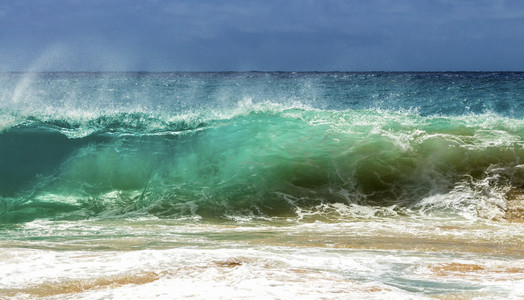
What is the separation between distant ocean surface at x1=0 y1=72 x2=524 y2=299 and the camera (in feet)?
15.2

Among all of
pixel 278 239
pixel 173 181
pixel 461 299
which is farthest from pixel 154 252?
pixel 173 181

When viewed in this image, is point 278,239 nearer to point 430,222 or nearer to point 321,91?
point 430,222

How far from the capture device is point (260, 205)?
399 inches

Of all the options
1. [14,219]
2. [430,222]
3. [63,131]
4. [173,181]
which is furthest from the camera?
[63,131]

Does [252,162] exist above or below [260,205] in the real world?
above

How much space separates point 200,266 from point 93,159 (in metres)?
8.50

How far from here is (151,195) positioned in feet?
35.7

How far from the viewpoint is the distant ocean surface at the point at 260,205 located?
4633mm

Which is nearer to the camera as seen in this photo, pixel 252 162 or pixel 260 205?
pixel 260 205

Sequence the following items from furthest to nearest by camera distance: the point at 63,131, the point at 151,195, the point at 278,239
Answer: the point at 63,131 < the point at 151,195 < the point at 278,239

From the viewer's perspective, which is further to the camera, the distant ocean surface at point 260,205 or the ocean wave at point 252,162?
the ocean wave at point 252,162

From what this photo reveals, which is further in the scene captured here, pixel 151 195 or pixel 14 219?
pixel 151 195

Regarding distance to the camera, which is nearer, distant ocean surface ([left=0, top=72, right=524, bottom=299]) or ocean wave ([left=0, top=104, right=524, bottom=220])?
distant ocean surface ([left=0, top=72, right=524, bottom=299])

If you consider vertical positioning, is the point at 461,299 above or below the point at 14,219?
above
